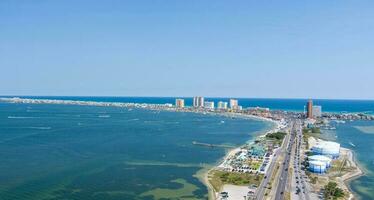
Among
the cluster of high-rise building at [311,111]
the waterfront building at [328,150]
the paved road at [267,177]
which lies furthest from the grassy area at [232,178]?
the cluster of high-rise building at [311,111]

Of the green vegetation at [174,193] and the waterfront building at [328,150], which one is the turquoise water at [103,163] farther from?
the waterfront building at [328,150]

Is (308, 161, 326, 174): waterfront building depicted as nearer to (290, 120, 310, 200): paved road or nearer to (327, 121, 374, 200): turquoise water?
(290, 120, 310, 200): paved road

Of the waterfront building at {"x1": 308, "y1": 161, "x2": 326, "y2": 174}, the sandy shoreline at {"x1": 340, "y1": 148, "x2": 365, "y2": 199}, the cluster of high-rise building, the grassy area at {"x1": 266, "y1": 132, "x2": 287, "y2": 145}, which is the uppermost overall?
the cluster of high-rise building

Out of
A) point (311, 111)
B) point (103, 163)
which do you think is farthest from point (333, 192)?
point (311, 111)

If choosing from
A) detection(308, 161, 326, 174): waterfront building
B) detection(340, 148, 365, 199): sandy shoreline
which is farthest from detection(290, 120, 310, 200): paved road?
detection(340, 148, 365, 199): sandy shoreline

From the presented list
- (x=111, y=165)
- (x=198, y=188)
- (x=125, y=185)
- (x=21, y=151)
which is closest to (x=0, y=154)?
(x=21, y=151)

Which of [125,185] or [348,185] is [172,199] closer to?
[125,185]

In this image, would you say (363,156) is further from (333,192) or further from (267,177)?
(333,192)

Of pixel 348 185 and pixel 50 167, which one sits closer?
pixel 348 185
